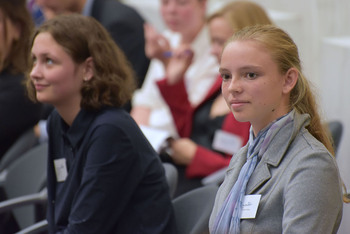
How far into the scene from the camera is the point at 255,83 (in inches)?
60.8

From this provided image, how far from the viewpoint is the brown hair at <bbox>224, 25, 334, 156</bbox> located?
61.5 inches

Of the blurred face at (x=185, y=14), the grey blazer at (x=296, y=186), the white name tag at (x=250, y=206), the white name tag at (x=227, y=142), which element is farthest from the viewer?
the blurred face at (x=185, y=14)

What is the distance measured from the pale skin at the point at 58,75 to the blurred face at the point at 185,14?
5.46 feet

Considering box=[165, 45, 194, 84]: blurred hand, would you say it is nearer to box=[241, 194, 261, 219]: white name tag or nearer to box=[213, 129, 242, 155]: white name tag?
box=[213, 129, 242, 155]: white name tag

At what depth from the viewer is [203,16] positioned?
3855 millimetres

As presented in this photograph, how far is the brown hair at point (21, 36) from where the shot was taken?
316 centimetres

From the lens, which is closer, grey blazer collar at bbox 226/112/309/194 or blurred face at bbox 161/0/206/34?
grey blazer collar at bbox 226/112/309/194

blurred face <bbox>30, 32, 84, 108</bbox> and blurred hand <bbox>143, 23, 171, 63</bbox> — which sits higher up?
blurred face <bbox>30, 32, 84, 108</bbox>

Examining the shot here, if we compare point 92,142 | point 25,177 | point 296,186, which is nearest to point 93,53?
point 92,142

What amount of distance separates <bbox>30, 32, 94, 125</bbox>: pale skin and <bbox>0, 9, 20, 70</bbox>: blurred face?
0.99 meters

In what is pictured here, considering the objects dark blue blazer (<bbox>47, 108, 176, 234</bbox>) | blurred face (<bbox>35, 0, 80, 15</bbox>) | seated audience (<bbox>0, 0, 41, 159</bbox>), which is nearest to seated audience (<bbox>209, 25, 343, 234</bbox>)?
dark blue blazer (<bbox>47, 108, 176, 234</bbox>)

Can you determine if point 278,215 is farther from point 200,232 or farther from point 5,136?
point 5,136

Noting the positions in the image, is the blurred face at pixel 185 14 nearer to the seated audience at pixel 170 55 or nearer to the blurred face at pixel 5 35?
the seated audience at pixel 170 55


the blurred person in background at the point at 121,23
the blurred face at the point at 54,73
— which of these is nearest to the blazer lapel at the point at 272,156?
the blurred face at the point at 54,73
